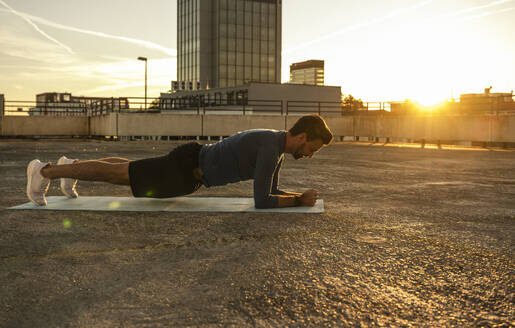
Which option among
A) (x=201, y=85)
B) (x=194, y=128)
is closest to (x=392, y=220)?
(x=194, y=128)

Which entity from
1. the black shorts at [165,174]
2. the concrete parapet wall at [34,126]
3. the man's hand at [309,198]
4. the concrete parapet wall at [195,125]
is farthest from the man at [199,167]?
the concrete parapet wall at [34,126]

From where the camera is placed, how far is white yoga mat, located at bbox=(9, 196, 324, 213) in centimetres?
498

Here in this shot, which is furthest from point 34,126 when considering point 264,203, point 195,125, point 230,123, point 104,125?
point 264,203

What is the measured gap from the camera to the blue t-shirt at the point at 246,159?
14.6 feet

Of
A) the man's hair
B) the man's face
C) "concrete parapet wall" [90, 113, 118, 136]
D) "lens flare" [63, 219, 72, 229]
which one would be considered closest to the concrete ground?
"lens flare" [63, 219, 72, 229]

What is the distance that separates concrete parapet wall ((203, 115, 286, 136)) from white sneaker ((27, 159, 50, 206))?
25.4 meters

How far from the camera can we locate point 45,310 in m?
2.22

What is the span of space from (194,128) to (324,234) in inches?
1066

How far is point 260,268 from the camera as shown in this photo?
2912mm

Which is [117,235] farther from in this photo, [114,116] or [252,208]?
[114,116]

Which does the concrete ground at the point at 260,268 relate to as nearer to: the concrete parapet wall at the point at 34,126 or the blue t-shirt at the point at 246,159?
the blue t-shirt at the point at 246,159

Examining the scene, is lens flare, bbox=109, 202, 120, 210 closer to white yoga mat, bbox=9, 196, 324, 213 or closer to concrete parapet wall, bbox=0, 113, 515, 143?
white yoga mat, bbox=9, 196, 324, 213

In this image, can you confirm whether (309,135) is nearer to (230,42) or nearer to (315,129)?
(315,129)

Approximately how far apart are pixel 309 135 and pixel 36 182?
Result: 2.80m
